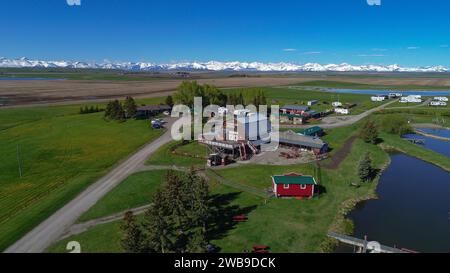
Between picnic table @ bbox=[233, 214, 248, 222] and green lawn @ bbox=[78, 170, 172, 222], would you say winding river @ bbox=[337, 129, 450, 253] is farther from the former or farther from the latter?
green lawn @ bbox=[78, 170, 172, 222]

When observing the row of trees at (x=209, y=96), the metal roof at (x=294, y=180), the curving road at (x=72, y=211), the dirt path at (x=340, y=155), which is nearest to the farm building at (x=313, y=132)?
the dirt path at (x=340, y=155)

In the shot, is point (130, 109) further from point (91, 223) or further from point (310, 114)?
point (91, 223)

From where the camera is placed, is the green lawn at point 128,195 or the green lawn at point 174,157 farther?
the green lawn at point 174,157

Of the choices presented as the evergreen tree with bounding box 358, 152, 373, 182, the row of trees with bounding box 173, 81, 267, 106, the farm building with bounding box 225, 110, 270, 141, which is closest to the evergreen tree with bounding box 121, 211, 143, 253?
the evergreen tree with bounding box 358, 152, 373, 182

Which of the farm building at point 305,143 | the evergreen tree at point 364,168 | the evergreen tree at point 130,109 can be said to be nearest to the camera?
the evergreen tree at point 364,168

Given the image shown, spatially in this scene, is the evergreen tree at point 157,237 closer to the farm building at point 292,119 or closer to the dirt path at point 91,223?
the dirt path at point 91,223

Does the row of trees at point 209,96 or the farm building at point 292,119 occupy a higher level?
the row of trees at point 209,96
